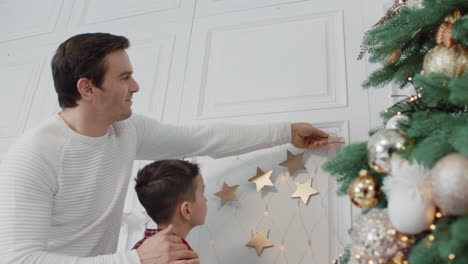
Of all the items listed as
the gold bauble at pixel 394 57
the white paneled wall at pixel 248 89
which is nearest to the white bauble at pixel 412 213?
the gold bauble at pixel 394 57

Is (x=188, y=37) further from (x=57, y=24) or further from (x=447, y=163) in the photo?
(x=447, y=163)

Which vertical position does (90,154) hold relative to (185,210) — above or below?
above

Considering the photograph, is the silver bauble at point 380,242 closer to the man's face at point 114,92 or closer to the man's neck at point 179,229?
the man's neck at point 179,229

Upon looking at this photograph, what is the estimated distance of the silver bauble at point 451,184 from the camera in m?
0.51

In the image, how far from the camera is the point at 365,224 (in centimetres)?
63

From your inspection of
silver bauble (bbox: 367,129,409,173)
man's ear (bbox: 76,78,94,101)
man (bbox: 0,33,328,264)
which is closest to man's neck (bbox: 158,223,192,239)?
man (bbox: 0,33,328,264)

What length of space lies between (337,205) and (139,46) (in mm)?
1089

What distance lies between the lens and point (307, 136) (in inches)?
48.7

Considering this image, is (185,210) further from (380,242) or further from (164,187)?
(380,242)

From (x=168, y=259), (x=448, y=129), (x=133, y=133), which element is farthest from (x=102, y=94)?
(x=448, y=129)

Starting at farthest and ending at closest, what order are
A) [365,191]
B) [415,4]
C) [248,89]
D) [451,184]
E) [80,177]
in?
[248,89] < [80,177] < [415,4] < [365,191] < [451,184]

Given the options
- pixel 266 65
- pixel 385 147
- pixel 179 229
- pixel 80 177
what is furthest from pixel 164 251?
pixel 266 65

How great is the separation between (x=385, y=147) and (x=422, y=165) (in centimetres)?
6

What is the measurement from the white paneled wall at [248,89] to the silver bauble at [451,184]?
0.66m
